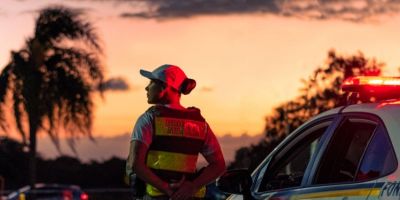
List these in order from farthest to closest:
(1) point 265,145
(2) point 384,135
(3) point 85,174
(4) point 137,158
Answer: (3) point 85,174, (1) point 265,145, (4) point 137,158, (2) point 384,135

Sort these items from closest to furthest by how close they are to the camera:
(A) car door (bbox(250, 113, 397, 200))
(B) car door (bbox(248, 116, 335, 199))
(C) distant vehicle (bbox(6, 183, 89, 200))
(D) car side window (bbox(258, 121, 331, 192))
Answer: (A) car door (bbox(250, 113, 397, 200))
(B) car door (bbox(248, 116, 335, 199))
(D) car side window (bbox(258, 121, 331, 192))
(C) distant vehicle (bbox(6, 183, 89, 200))

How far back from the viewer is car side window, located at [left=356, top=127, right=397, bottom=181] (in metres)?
4.75

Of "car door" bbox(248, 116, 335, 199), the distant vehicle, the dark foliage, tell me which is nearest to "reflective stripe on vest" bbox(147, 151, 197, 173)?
"car door" bbox(248, 116, 335, 199)

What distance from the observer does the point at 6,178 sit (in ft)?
116

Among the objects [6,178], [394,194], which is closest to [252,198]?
[394,194]

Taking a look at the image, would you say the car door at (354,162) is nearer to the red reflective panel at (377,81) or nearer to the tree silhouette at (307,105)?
the red reflective panel at (377,81)

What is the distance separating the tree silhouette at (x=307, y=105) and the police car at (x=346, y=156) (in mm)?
20533

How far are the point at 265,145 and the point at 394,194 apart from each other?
28.1 metres

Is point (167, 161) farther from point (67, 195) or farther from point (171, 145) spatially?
point (67, 195)

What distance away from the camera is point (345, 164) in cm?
565

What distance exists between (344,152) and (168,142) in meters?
1.08

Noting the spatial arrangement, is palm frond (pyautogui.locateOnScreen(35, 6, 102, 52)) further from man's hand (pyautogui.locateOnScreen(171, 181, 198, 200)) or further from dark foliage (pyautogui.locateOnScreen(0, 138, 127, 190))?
man's hand (pyautogui.locateOnScreen(171, 181, 198, 200))

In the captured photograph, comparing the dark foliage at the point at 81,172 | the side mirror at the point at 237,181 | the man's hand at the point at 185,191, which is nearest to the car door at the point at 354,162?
the side mirror at the point at 237,181

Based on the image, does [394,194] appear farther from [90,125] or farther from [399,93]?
[90,125]
